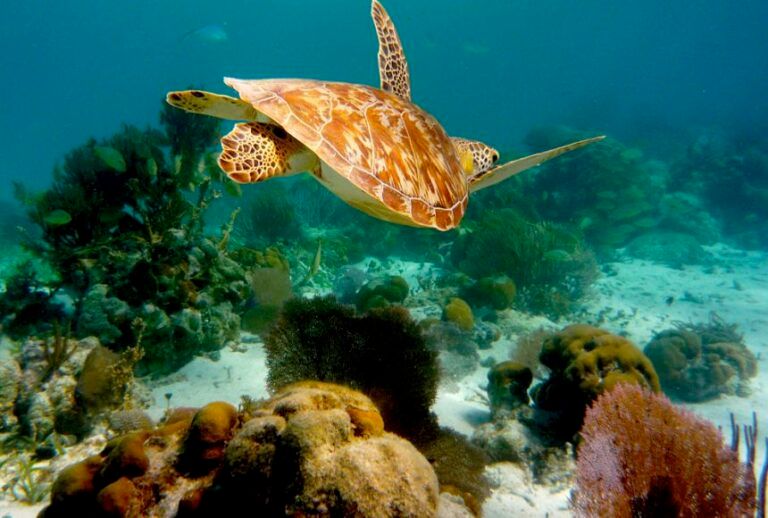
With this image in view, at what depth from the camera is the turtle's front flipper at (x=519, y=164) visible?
396cm

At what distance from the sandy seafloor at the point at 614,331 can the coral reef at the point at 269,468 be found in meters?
1.41

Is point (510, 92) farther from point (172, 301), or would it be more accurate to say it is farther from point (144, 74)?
point (144, 74)

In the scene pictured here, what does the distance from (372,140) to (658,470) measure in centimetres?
317

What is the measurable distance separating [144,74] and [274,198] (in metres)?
127

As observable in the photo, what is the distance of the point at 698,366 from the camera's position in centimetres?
666

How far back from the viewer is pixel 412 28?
96312 mm

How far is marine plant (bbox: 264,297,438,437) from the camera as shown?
3223 millimetres

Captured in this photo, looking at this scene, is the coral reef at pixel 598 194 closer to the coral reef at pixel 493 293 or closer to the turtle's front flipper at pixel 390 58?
the coral reef at pixel 493 293

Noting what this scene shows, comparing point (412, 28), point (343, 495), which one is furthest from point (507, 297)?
point (412, 28)

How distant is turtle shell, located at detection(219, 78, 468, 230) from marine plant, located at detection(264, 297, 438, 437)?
1088mm

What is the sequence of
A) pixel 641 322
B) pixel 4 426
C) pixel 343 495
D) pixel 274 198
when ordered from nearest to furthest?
pixel 343 495 → pixel 4 426 → pixel 641 322 → pixel 274 198

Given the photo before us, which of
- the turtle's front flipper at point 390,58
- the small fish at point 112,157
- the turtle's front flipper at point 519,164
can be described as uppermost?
the turtle's front flipper at point 390,58


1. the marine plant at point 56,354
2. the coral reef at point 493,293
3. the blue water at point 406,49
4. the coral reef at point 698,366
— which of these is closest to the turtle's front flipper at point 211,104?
the marine plant at point 56,354

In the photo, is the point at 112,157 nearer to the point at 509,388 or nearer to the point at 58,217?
the point at 58,217
